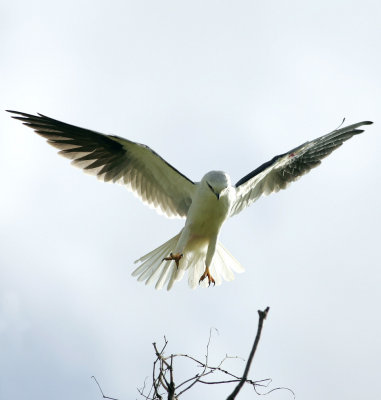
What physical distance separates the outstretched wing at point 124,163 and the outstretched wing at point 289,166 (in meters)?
0.59

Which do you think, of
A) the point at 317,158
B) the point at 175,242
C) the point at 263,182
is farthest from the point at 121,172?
the point at 317,158

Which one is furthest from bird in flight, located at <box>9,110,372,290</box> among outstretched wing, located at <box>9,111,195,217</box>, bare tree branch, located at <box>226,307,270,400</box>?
bare tree branch, located at <box>226,307,270,400</box>

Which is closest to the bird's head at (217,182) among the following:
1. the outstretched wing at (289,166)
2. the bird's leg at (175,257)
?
the outstretched wing at (289,166)

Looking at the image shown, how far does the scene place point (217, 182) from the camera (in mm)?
6098

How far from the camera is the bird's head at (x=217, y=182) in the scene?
6066mm

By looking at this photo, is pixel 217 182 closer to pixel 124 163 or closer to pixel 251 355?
pixel 124 163

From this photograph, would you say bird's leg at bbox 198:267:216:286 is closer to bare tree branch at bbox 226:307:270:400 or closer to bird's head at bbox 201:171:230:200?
Result: bird's head at bbox 201:171:230:200

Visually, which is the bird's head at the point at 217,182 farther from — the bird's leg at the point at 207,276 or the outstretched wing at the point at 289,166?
the bird's leg at the point at 207,276

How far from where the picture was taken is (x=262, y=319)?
9.12 feet

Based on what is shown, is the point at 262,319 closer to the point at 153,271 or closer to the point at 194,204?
the point at 194,204

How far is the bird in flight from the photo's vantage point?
20.6 ft

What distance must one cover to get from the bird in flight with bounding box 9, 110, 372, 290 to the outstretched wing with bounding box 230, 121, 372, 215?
2cm

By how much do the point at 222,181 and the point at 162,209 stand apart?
46.4 inches

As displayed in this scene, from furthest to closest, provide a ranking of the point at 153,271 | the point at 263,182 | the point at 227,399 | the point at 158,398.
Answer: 1. the point at 263,182
2. the point at 153,271
3. the point at 158,398
4. the point at 227,399
